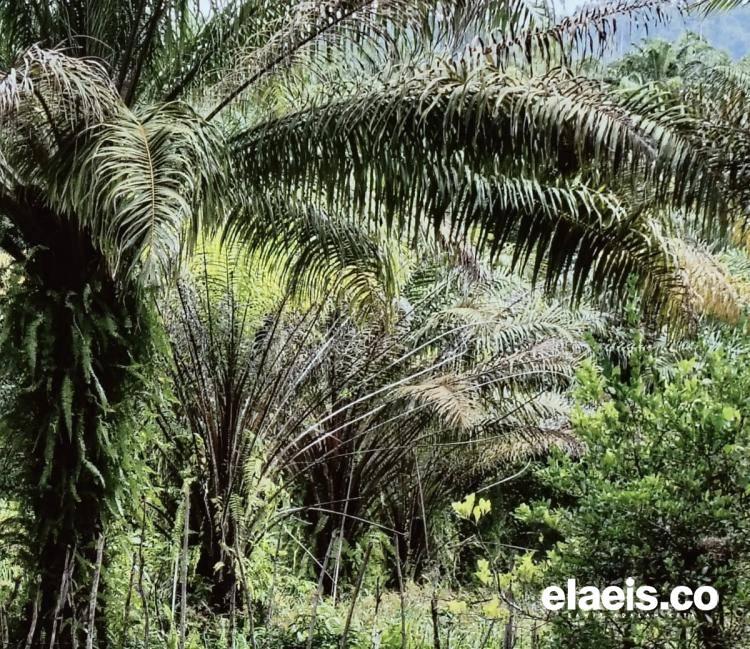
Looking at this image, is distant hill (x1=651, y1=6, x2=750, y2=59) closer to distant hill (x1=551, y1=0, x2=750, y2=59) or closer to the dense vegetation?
distant hill (x1=551, y1=0, x2=750, y2=59)

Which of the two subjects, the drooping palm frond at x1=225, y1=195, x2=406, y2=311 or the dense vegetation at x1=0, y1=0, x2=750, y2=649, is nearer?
the dense vegetation at x1=0, y1=0, x2=750, y2=649

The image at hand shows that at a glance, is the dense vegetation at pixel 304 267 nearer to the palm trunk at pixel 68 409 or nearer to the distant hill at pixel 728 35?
the palm trunk at pixel 68 409

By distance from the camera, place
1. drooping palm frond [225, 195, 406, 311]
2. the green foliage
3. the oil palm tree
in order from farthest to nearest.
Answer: the oil palm tree < drooping palm frond [225, 195, 406, 311] < the green foliage

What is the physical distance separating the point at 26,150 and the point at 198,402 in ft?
7.09

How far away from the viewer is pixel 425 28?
4051mm

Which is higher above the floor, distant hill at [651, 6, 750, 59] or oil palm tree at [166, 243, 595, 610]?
distant hill at [651, 6, 750, 59]

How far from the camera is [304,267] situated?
5.22 metres

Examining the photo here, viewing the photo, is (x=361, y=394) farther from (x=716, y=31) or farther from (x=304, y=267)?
(x=716, y=31)

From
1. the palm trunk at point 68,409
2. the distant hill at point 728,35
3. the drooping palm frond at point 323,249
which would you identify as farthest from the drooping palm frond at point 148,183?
the distant hill at point 728,35

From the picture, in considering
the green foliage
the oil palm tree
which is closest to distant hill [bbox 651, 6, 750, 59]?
the oil palm tree

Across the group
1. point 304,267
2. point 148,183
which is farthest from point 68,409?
point 304,267

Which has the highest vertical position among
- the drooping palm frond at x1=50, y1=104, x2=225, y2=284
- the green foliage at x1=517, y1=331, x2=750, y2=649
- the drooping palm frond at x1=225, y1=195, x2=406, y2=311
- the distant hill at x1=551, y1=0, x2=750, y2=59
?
the distant hill at x1=551, y1=0, x2=750, y2=59

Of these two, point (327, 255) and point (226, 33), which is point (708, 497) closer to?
point (327, 255)

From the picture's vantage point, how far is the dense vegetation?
3156 millimetres
